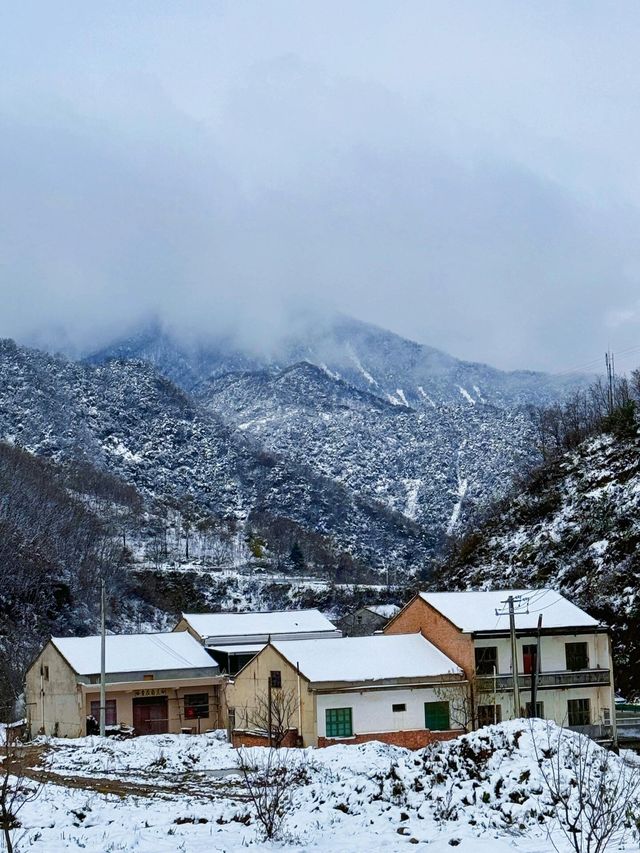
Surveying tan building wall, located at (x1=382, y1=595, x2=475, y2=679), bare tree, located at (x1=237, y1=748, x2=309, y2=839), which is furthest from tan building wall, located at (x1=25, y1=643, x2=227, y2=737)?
bare tree, located at (x1=237, y1=748, x2=309, y2=839)

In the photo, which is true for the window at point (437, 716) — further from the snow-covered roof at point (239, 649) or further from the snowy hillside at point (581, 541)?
the snowy hillside at point (581, 541)

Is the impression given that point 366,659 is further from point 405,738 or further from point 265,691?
point 265,691

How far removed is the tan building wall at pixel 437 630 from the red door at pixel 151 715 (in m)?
13.2

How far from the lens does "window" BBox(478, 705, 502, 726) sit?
44.6 meters

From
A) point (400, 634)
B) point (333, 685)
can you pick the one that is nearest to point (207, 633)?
point (400, 634)

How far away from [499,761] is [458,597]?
99.4ft

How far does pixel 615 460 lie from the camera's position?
78.6 metres

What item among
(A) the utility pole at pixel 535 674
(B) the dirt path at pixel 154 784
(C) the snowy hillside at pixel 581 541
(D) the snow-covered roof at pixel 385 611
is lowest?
(B) the dirt path at pixel 154 784

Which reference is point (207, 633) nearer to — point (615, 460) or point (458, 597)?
point (458, 597)

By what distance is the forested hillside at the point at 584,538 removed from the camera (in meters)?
61.7

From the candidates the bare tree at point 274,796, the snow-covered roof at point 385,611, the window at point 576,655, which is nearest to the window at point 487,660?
the window at point 576,655

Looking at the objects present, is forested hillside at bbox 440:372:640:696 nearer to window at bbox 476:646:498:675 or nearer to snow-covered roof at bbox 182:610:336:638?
window at bbox 476:646:498:675

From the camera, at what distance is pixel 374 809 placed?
794 inches

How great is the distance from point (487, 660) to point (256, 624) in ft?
69.0
